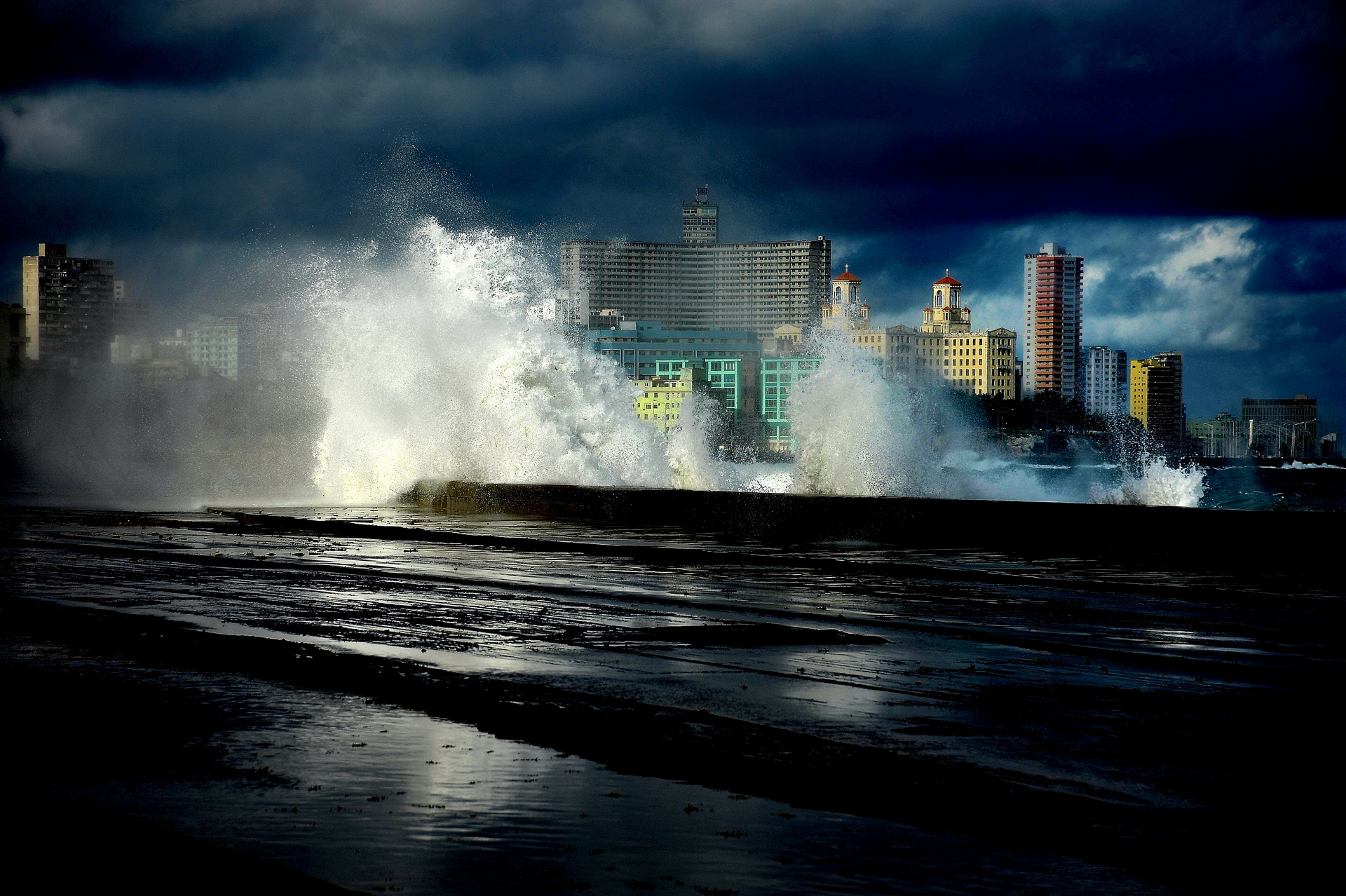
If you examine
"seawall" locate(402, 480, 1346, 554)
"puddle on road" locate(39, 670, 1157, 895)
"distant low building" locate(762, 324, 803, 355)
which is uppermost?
"distant low building" locate(762, 324, 803, 355)

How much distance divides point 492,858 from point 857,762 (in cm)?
193

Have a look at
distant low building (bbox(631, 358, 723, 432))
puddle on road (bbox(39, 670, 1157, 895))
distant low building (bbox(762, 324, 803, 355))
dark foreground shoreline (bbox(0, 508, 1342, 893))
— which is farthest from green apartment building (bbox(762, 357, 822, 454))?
puddle on road (bbox(39, 670, 1157, 895))

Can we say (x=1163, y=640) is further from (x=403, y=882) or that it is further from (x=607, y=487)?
(x=607, y=487)

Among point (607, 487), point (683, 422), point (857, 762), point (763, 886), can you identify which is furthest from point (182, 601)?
point (683, 422)

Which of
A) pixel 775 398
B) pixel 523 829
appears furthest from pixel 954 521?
pixel 775 398

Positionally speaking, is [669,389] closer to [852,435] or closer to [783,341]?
[783,341]

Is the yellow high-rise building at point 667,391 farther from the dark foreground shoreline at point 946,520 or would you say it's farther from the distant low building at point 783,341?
the dark foreground shoreline at point 946,520

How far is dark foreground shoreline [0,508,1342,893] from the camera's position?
5.04 meters

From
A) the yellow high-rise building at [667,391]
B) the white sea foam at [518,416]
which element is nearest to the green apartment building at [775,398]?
the yellow high-rise building at [667,391]

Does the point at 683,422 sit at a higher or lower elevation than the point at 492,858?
higher

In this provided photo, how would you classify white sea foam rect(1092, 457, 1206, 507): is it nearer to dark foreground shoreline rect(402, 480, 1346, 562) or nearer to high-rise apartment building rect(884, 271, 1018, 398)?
dark foreground shoreline rect(402, 480, 1346, 562)

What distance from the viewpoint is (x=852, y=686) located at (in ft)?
25.7

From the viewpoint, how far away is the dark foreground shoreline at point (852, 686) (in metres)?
5.04

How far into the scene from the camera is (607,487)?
2425cm
